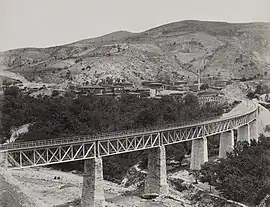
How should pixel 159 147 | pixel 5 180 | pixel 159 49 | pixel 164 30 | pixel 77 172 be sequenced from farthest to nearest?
1. pixel 164 30
2. pixel 159 49
3. pixel 77 172
4. pixel 159 147
5. pixel 5 180

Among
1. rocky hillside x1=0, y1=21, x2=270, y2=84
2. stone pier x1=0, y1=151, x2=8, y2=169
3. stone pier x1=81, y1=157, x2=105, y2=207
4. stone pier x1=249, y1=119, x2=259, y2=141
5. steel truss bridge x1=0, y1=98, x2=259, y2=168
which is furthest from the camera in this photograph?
rocky hillside x1=0, y1=21, x2=270, y2=84

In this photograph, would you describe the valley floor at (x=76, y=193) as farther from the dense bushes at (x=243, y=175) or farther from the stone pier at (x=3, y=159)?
the stone pier at (x=3, y=159)

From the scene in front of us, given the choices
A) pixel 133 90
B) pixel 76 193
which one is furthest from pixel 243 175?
pixel 133 90

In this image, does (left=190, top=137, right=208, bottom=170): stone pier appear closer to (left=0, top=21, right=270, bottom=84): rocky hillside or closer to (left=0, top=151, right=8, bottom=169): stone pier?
(left=0, top=151, right=8, bottom=169): stone pier

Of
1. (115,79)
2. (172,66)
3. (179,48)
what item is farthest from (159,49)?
(115,79)

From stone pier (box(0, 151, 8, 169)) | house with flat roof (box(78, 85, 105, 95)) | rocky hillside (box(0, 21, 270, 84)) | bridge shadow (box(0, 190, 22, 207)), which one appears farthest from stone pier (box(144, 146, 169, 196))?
rocky hillside (box(0, 21, 270, 84))

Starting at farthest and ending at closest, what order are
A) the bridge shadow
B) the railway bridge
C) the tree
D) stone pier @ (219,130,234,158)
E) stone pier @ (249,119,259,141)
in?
stone pier @ (249,119,259,141), stone pier @ (219,130,234,158), the tree, the railway bridge, the bridge shadow

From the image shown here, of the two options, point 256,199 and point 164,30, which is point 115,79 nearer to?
point 256,199
